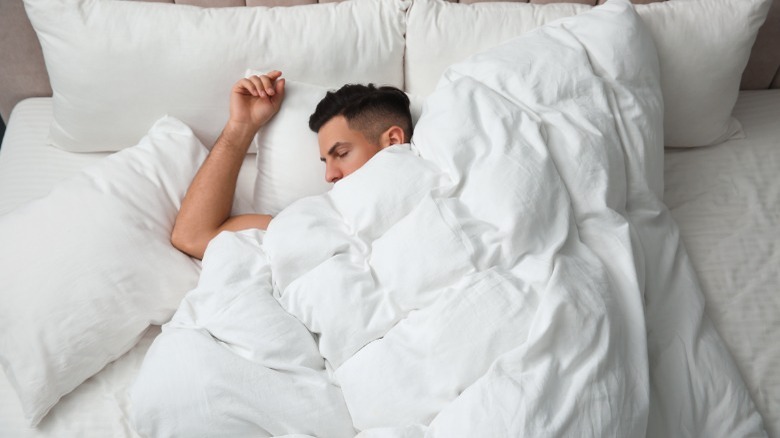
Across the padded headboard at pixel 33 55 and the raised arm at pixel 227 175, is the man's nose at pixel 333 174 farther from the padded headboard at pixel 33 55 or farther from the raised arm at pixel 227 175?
the padded headboard at pixel 33 55

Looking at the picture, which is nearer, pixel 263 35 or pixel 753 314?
pixel 753 314

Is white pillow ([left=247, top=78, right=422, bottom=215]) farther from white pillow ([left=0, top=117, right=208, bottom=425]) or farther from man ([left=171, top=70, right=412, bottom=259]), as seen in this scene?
white pillow ([left=0, top=117, right=208, bottom=425])

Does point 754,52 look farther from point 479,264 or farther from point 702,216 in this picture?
point 479,264

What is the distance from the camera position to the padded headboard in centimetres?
142

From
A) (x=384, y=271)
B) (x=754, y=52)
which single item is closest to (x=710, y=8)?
(x=754, y=52)

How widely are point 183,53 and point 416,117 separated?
547 mm

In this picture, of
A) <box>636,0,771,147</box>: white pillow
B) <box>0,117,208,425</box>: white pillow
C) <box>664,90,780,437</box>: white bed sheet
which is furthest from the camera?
<box>636,0,771,147</box>: white pillow

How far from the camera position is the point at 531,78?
1216 mm

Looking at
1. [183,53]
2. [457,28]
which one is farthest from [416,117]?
[183,53]

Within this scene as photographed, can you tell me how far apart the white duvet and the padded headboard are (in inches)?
19.0

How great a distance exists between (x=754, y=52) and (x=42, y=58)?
1.89 m

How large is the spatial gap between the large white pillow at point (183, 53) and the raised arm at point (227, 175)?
9 cm

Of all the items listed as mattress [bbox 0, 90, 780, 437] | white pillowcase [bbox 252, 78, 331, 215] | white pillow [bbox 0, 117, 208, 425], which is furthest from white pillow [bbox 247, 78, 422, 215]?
white pillow [bbox 0, 117, 208, 425]

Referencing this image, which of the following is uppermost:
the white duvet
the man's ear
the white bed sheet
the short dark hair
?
the short dark hair
